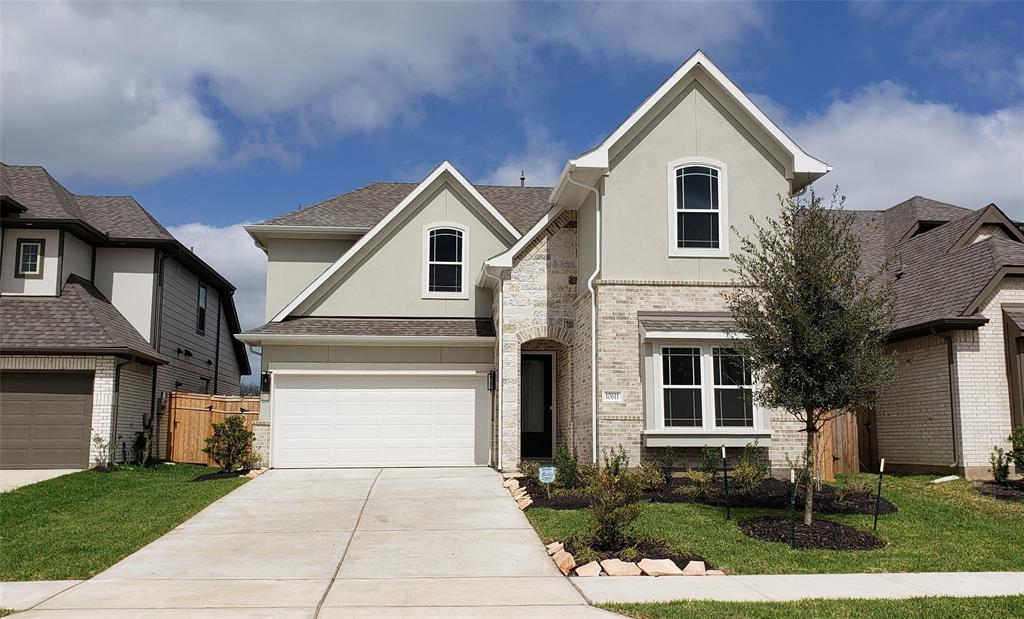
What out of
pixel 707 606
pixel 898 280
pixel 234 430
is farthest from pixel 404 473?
pixel 898 280

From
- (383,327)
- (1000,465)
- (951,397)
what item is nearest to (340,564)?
(383,327)

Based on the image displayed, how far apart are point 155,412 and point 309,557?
44.2 feet

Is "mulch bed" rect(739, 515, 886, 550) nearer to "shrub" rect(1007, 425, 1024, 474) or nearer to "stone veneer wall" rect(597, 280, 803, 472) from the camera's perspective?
"stone veneer wall" rect(597, 280, 803, 472)

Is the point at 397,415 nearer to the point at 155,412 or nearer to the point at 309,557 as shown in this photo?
the point at 155,412

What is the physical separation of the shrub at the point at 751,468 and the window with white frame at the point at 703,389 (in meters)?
0.47

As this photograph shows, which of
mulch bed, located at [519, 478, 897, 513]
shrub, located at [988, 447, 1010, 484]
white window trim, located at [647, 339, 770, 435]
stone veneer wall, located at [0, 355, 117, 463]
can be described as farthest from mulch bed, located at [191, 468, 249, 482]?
shrub, located at [988, 447, 1010, 484]

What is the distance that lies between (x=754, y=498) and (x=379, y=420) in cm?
889

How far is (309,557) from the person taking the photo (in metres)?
11.0

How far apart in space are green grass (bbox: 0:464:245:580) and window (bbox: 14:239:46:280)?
207 inches

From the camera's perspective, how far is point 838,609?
8484 millimetres

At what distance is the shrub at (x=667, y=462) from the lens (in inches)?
613

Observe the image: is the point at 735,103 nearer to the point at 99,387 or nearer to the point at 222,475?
the point at 222,475

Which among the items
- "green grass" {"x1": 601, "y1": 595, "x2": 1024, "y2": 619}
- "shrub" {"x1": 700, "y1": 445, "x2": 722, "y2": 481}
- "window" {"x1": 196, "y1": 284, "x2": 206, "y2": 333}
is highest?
"window" {"x1": 196, "y1": 284, "x2": 206, "y2": 333}

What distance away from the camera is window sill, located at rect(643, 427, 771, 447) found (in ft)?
51.4
